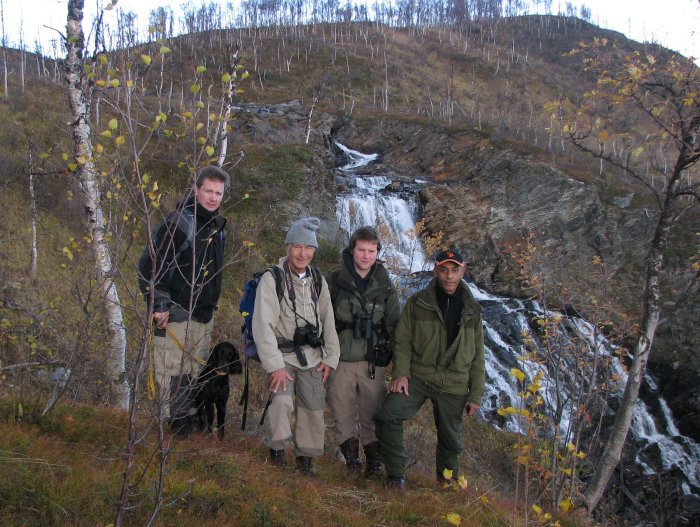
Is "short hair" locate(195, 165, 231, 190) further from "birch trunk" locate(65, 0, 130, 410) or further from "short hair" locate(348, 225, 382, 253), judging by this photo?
"birch trunk" locate(65, 0, 130, 410)

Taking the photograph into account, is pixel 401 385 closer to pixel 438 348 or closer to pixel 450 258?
pixel 438 348

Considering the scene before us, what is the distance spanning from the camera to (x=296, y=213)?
1855 cm

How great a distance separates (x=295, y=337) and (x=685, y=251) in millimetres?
23448

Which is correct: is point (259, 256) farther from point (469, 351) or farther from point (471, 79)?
point (471, 79)

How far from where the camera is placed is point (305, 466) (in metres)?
3.97

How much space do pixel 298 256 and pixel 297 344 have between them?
0.74 m

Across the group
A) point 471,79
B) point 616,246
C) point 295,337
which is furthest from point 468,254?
point 471,79

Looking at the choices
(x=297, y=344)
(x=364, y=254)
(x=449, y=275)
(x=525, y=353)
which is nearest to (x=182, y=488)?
(x=297, y=344)

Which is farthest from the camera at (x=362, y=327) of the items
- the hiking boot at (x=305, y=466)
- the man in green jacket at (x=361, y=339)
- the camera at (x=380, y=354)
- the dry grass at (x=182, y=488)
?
the dry grass at (x=182, y=488)

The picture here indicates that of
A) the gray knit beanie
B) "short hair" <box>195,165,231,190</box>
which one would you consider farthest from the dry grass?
"short hair" <box>195,165,231,190</box>

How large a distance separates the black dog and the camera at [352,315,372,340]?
43.1 inches

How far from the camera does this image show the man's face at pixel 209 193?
369cm

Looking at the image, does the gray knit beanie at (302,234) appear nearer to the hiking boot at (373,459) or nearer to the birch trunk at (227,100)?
the birch trunk at (227,100)

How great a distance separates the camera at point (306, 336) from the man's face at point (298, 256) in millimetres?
503
